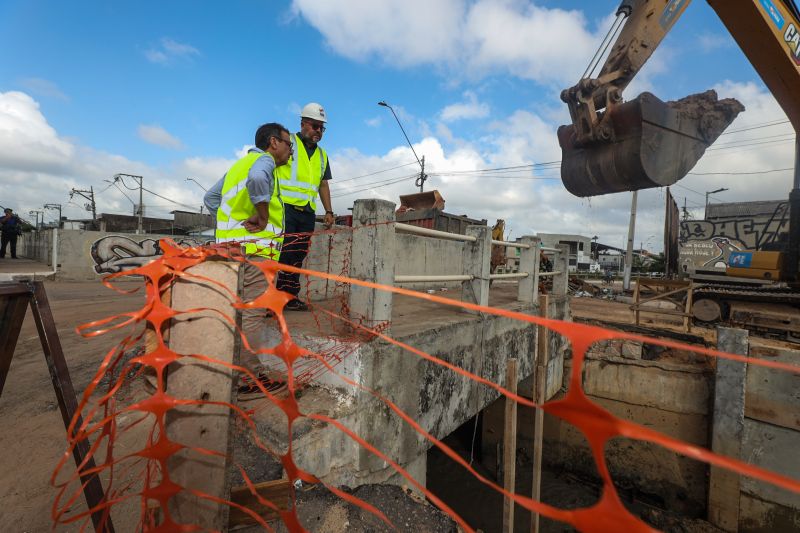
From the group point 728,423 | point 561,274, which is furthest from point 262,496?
point 728,423

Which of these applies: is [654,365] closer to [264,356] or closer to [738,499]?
[738,499]

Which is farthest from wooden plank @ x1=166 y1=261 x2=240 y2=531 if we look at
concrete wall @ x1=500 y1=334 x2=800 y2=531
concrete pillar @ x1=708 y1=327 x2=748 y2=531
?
concrete pillar @ x1=708 y1=327 x2=748 y2=531

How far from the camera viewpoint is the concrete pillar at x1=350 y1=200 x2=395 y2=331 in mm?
2318

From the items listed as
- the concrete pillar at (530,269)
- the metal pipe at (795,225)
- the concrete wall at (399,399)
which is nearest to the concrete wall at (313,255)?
the concrete wall at (399,399)

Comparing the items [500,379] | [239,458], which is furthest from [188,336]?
[500,379]

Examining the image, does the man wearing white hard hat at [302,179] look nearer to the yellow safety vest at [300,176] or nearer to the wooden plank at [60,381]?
the yellow safety vest at [300,176]

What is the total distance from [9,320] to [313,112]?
2616 millimetres

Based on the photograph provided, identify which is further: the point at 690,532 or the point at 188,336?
the point at 690,532

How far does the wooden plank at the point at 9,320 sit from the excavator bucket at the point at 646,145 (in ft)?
16.8

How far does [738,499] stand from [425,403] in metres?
6.11

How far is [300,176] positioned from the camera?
126 inches

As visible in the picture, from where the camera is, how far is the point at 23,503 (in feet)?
5.09

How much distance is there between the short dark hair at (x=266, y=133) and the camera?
2.92m

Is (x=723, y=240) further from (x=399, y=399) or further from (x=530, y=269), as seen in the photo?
(x=399, y=399)
